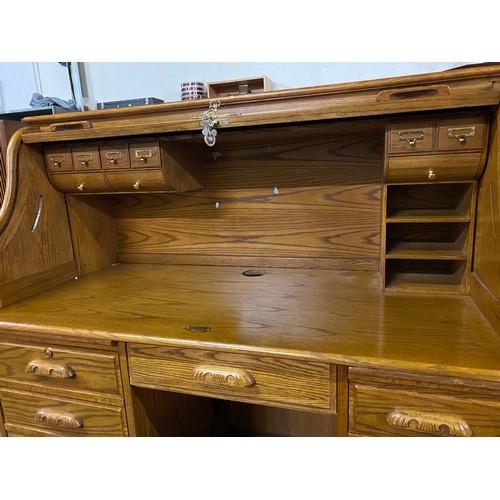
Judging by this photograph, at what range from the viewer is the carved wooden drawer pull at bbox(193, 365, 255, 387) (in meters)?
0.90

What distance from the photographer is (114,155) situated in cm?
123

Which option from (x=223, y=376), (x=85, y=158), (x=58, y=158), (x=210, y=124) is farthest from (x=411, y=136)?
(x=58, y=158)

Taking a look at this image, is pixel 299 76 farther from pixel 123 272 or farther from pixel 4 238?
pixel 4 238

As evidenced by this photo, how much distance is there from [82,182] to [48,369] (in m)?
0.60

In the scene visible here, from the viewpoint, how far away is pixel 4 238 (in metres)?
1.16

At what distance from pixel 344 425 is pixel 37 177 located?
118 cm

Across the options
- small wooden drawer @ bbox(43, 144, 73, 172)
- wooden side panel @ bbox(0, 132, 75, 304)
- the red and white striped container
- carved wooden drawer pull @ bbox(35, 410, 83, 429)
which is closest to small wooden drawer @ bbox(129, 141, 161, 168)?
small wooden drawer @ bbox(43, 144, 73, 172)

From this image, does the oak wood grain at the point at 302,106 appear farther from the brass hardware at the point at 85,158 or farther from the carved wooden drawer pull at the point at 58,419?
the carved wooden drawer pull at the point at 58,419

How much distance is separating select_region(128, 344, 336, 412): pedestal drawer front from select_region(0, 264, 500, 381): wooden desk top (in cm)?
4

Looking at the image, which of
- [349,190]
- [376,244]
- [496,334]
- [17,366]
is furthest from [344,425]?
[17,366]

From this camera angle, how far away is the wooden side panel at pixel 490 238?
0.87 meters

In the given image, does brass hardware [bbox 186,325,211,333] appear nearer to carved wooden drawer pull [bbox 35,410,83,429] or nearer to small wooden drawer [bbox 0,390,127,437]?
small wooden drawer [bbox 0,390,127,437]

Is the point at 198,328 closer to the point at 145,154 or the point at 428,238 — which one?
the point at 145,154

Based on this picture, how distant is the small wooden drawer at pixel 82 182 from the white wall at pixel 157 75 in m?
0.65
